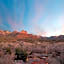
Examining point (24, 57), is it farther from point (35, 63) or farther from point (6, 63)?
point (6, 63)

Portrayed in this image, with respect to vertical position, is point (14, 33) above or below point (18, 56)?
above

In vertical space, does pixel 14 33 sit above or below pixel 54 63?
above

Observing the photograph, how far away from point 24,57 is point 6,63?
5.19 meters

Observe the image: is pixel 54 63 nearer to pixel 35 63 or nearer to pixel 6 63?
pixel 35 63

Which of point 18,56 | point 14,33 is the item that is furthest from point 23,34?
point 18,56

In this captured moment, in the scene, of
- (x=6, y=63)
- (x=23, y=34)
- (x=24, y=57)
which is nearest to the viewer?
(x=6, y=63)

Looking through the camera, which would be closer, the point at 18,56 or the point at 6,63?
the point at 6,63

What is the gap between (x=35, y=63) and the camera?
12180 mm

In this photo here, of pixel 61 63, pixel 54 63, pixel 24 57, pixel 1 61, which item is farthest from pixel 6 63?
pixel 24 57

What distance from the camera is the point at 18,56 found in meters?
15.8

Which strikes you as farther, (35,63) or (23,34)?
(23,34)

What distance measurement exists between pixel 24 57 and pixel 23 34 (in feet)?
291

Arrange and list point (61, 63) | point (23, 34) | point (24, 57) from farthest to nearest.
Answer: point (23, 34) → point (24, 57) → point (61, 63)

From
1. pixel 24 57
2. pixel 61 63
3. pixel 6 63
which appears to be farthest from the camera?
pixel 24 57
